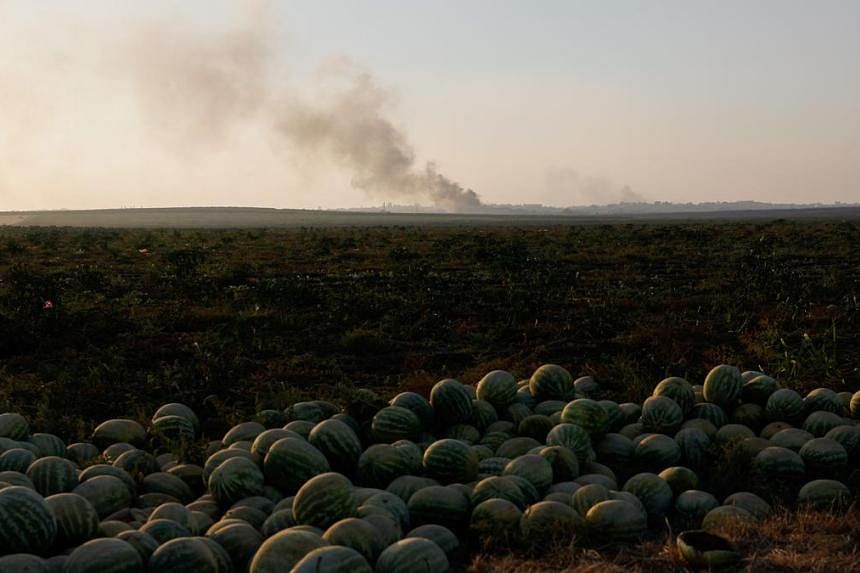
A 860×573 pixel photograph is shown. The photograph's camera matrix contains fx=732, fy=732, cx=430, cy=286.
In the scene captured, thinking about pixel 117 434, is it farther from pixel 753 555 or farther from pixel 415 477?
pixel 753 555

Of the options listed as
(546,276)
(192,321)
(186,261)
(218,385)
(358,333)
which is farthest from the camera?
(186,261)

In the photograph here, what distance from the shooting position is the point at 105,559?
4.02 m

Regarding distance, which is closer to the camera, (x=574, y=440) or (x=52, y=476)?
(x=52, y=476)

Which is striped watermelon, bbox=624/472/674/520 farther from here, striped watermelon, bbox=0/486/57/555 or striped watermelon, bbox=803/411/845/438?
striped watermelon, bbox=0/486/57/555

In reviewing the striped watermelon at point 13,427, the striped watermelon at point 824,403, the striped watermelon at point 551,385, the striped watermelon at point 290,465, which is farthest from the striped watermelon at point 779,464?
the striped watermelon at point 13,427

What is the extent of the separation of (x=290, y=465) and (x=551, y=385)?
10.4 feet

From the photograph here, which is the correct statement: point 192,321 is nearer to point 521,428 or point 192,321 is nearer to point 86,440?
point 86,440

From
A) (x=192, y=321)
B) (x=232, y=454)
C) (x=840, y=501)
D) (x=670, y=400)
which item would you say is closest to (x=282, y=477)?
(x=232, y=454)

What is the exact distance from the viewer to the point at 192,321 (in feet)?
46.2

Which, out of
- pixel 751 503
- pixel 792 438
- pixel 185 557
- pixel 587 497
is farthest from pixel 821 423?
pixel 185 557

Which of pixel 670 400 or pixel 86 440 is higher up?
pixel 670 400

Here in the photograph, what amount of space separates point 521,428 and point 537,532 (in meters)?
2.17

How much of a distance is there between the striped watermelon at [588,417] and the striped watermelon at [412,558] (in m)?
2.73

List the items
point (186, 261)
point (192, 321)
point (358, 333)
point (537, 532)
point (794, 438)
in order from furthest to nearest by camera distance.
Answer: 1. point (186, 261)
2. point (192, 321)
3. point (358, 333)
4. point (794, 438)
5. point (537, 532)
